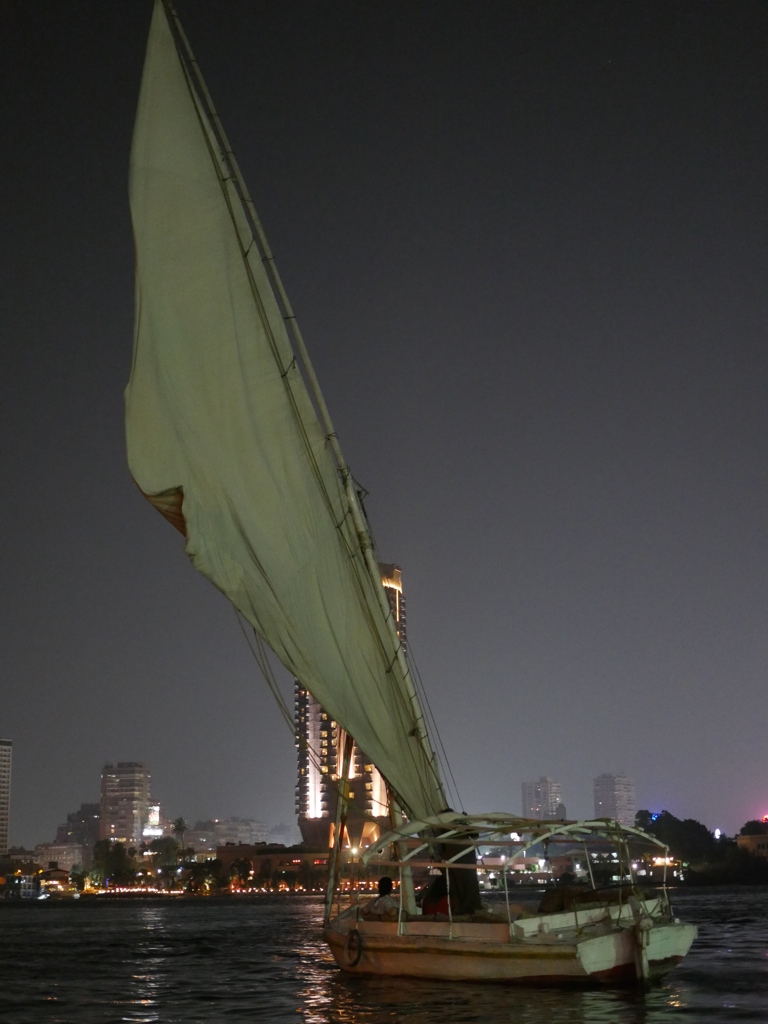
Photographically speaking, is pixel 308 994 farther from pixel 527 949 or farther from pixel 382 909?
pixel 527 949

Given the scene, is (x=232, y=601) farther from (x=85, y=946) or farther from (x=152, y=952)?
(x=85, y=946)

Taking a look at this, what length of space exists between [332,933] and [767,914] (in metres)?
46.8

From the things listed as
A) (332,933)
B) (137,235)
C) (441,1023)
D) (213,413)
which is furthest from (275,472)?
(441,1023)

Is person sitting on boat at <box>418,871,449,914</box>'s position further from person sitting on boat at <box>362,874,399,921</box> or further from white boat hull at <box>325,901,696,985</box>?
white boat hull at <box>325,901,696,985</box>

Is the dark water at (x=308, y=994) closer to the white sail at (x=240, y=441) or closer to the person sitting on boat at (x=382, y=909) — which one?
the person sitting on boat at (x=382, y=909)

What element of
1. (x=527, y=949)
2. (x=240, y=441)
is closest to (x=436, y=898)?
(x=527, y=949)

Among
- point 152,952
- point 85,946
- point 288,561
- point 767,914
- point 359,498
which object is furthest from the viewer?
point 767,914

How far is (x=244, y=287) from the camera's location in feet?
77.8

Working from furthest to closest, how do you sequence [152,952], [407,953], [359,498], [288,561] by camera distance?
[152,952] < [359,498] < [288,561] < [407,953]

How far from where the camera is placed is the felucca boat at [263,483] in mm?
22125

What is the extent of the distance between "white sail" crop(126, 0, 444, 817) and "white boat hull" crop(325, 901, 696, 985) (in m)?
2.62

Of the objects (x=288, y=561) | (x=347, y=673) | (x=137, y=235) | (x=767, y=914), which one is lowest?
(x=767, y=914)

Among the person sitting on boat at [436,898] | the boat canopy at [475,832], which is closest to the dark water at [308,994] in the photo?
the person sitting on boat at [436,898]

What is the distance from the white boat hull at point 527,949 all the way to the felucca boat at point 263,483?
76mm
